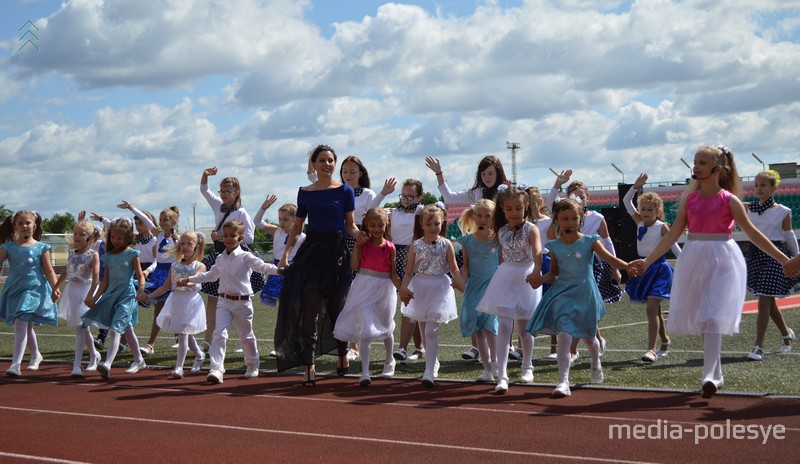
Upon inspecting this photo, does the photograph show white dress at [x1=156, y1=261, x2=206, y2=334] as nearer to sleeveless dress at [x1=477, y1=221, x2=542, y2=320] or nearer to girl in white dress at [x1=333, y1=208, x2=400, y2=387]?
girl in white dress at [x1=333, y1=208, x2=400, y2=387]

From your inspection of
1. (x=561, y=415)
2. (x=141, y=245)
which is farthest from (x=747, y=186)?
(x=561, y=415)

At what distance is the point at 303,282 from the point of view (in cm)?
1005

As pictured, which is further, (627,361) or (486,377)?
(627,361)

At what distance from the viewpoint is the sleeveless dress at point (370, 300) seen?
9.87 meters

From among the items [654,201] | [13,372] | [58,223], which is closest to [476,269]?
[654,201]

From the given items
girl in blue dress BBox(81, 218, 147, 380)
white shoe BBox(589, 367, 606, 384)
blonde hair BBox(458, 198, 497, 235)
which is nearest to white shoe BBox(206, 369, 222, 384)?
girl in blue dress BBox(81, 218, 147, 380)

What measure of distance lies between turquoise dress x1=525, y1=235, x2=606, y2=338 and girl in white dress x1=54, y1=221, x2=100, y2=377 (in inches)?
210

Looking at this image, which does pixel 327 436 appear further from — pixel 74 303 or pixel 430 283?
pixel 74 303

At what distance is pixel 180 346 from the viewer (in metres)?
10.9

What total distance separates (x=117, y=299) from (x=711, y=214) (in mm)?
6399

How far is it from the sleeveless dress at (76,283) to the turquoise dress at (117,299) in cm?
53

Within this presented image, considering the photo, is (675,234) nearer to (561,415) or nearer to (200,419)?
(561,415)

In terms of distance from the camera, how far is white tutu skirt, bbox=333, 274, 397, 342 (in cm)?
984

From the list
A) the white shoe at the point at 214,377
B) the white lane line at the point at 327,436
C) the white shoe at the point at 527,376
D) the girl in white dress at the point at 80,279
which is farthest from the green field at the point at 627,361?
the white lane line at the point at 327,436
